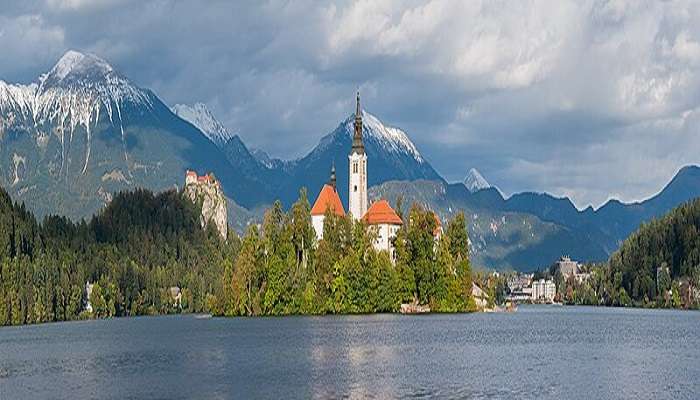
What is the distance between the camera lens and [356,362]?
8850 centimetres

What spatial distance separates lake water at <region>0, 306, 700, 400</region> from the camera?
6950cm

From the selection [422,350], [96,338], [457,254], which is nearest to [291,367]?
[422,350]

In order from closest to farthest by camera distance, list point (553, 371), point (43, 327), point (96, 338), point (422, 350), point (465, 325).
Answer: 1. point (553, 371)
2. point (422, 350)
3. point (96, 338)
4. point (465, 325)
5. point (43, 327)

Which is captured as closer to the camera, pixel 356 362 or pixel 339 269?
pixel 356 362

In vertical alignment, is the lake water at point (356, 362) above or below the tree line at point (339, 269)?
below

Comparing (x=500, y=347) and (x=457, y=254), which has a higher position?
(x=457, y=254)

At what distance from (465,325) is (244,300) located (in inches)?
1838

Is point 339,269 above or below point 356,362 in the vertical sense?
above

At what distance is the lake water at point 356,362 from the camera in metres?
69.5

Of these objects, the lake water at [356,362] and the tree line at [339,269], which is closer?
the lake water at [356,362]

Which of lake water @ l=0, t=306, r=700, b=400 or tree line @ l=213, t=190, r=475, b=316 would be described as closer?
lake water @ l=0, t=306, r=700, b=400

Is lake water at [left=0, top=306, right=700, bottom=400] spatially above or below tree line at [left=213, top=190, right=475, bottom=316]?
below

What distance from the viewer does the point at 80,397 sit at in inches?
2655

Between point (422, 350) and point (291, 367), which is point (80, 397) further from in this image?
point (422, 350)
